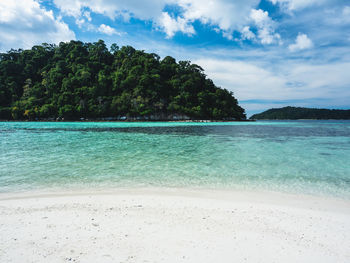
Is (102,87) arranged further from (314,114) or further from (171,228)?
(314,114)

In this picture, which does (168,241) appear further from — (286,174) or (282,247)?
(286,174)

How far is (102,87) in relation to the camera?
84375 mm

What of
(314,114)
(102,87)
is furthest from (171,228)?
(314,114)

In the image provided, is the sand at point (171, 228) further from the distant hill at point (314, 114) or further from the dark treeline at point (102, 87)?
the distant hill at point (314, 114)

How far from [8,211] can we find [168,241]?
354 centimetres

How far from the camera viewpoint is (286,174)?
769 cm

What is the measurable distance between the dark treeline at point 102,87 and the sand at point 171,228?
78.3 meters

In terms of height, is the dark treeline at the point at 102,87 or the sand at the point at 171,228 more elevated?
the dark treeline at the point at 102,87

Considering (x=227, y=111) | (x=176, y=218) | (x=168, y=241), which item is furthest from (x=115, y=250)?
(x=227, y=111)

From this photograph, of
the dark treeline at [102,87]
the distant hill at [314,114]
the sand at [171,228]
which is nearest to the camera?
the sand at [171,228]

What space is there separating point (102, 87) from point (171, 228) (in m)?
89.4

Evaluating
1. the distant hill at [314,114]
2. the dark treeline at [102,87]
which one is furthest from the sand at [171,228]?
the distant hill at [314,114]

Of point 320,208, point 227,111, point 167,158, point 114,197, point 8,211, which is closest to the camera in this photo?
point 8,211

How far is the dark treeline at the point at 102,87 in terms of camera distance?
81.5 meters
